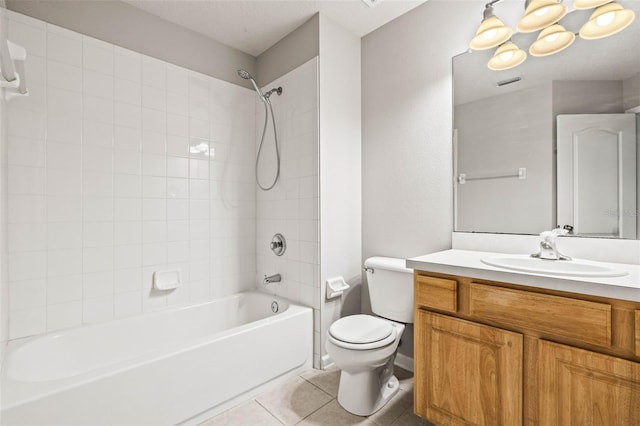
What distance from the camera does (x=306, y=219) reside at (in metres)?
2.09

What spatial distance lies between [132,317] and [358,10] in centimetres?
248

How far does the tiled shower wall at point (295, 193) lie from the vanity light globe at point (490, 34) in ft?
3.19

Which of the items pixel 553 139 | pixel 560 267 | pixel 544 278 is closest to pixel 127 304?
pixel 544 278

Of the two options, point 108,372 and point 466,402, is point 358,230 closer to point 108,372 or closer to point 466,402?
point 466,402

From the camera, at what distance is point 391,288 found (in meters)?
1.84

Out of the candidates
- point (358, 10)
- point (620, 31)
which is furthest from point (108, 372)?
point (620, 31)

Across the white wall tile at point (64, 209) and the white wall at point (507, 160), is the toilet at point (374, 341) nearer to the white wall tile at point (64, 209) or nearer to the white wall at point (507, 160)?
the white wall at point (507, 160)

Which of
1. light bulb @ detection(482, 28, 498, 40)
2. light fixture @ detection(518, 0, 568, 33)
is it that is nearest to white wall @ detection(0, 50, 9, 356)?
light bulb @ detection(482, 28, 498, 40)

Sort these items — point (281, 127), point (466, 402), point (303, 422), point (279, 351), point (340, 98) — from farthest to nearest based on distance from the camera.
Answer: point (281, 127), point (340, 98), point (279, 351), point (303, 422), point (466, 402)

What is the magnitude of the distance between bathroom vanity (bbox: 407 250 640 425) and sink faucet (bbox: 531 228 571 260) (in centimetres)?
21

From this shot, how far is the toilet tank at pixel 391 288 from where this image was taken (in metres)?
1.78

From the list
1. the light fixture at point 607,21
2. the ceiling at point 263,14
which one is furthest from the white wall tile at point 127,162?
the light fixture at point 607,21

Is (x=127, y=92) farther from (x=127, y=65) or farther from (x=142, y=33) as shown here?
(x=142, y=33)

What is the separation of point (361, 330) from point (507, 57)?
5.48 feet
